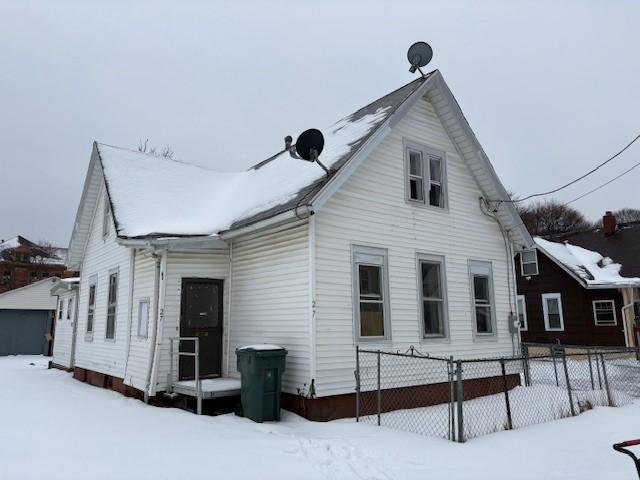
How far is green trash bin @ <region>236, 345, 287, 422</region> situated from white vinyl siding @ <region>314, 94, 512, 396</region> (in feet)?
2.29

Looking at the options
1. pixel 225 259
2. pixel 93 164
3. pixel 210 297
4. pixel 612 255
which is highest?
pixel 93 164

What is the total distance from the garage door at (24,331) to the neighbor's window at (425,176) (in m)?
25.9

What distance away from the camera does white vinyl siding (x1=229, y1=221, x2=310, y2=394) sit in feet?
28.1

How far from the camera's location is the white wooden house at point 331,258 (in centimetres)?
877

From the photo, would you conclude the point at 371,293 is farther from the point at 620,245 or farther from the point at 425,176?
the point at 620,245

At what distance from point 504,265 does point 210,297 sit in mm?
7383

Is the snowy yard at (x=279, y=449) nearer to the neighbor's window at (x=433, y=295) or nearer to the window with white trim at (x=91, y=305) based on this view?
the neighbor's window at (x=433, y=295)

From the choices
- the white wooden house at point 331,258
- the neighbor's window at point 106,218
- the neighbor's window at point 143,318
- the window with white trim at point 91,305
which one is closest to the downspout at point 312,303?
the white wooden house at point 331,258

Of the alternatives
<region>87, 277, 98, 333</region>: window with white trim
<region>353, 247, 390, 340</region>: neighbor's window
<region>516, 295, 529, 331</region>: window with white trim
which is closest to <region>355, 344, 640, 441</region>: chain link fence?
<region>353, 247, 390, 340</region>: neighbor's window

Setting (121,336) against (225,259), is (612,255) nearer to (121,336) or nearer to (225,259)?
(225,259)

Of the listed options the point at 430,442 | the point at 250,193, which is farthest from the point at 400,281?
the point at 250,193

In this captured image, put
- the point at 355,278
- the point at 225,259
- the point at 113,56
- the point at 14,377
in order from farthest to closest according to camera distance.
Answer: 1. the point at 113,56
2. the point at 14,377
3. the point at 225,259
4. the point at 355,278

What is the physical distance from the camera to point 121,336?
11547mm

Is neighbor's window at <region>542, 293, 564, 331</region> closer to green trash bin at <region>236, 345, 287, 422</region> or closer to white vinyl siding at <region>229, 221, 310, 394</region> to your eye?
white vinyl siding at <region>229, 221, 310, 394</region>
